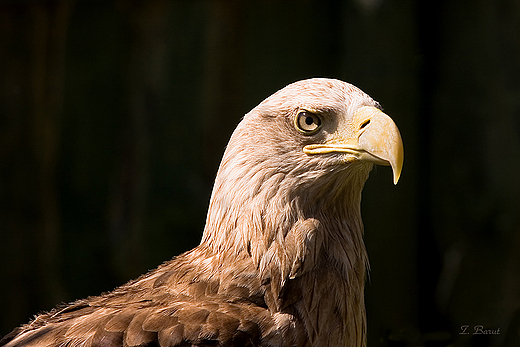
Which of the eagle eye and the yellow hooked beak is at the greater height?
the eagle eye

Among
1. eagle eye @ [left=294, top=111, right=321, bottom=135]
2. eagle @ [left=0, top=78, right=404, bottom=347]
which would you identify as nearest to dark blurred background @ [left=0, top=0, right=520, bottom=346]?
eagle @ [left=0, top=78, right=404, bottom=347]

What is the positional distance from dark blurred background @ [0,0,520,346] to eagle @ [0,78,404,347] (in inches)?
71.0

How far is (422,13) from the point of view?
4.17 meters

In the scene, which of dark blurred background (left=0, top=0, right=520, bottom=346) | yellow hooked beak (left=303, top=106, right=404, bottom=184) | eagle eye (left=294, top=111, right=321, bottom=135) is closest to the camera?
yellow hooked beak (left=303, top=106, right=404, bottom=184)

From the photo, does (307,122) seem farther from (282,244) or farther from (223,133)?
(223,133)

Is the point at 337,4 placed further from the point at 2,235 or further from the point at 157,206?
the point at 2,235

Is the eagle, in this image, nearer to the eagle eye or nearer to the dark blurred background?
the eagle eye

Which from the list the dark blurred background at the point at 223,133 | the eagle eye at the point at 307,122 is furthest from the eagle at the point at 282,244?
the dark blurred background at the point at 223,133

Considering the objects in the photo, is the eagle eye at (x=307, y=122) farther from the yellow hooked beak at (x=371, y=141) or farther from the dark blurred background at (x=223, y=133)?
the dark blurred background at (x=223, y=133)

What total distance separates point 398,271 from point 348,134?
2400 mm

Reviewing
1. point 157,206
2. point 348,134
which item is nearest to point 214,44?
point 157,206

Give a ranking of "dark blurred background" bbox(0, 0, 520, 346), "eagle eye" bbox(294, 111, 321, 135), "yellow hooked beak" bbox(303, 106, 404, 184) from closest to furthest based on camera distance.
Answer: "yellow hooked beak" bbox(303, 106, 404, 184) < "eagle eye" bbox(294, 111, 321, 135) < "dark blurred background" bbox(0, 0, 520, 346)

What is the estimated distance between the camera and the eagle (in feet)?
6.29

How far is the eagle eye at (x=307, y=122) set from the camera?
2.07 m
